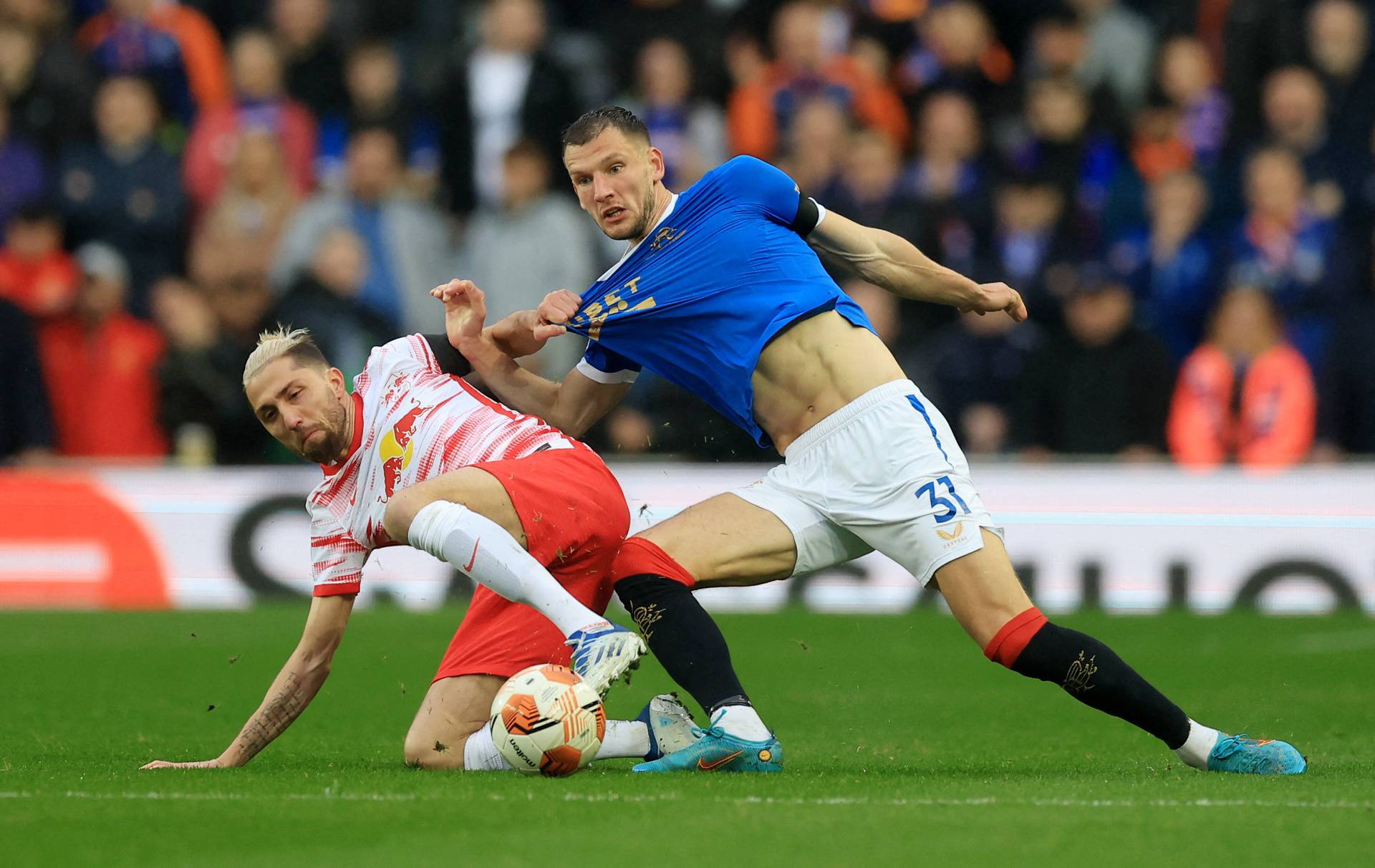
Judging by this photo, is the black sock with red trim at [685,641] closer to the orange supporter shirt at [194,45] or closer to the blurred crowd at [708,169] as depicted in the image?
the blurred crowd at [708,169]

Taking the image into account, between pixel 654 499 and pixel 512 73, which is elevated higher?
pixel 512 73

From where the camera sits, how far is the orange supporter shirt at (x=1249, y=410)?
467 inches

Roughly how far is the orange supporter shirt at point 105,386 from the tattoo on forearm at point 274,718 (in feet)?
24.3

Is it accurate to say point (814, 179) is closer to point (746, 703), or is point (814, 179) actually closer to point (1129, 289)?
point (1129, 289)

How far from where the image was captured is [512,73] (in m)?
13.4

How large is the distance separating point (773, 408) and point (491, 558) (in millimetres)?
1036

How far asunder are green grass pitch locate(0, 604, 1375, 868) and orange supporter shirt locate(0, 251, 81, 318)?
10.9 feet

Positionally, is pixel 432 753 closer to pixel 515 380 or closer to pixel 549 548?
pixel 549 548

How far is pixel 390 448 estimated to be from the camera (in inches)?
242

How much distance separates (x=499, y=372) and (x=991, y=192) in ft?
22.1

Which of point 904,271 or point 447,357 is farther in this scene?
point 447,357

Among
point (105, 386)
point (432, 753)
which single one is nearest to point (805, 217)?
point (432, 753)

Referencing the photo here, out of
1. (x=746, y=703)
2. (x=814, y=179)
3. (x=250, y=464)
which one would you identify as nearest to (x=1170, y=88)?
(x=814, y=179)

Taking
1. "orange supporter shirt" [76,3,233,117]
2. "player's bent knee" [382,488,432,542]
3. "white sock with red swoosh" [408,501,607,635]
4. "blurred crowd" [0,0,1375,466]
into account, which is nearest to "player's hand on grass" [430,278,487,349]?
"player's bent knee" [382,488,432,542]
